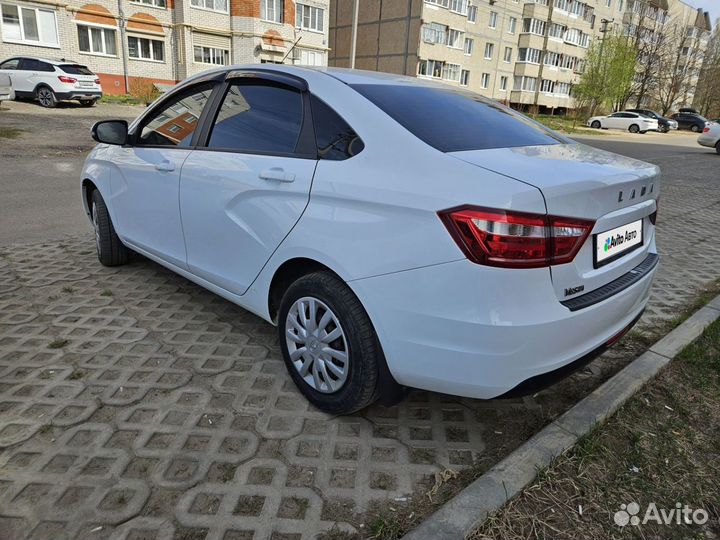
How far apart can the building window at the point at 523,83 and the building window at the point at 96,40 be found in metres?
36.7

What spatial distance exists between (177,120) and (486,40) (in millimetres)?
49398

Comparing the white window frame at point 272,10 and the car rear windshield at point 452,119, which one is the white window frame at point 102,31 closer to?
the white window frame at point 272,10

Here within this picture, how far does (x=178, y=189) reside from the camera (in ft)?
11.1

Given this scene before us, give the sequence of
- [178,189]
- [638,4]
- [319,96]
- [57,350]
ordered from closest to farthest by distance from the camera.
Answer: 1. [319,96]
2. [57,350]
3. [178,189]
4. [638,4]

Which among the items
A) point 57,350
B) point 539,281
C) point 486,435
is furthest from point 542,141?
point 57,350

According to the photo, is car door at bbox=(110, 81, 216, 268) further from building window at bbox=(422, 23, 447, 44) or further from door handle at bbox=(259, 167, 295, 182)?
building window at bbox=(422, 23, 447, 44)

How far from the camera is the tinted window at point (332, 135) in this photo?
245 centimetres

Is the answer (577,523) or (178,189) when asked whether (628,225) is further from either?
(178,189)

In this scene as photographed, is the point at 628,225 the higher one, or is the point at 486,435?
the point at 628,225

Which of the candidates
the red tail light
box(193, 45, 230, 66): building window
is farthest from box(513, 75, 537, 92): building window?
the red tail light

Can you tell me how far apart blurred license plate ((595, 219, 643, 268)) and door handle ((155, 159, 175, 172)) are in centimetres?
263

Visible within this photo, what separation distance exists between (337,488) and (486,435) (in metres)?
0.86

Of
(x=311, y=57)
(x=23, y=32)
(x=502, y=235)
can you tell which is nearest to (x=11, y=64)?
(x=23, y=32)

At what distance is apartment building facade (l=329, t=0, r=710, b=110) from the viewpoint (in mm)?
41656
